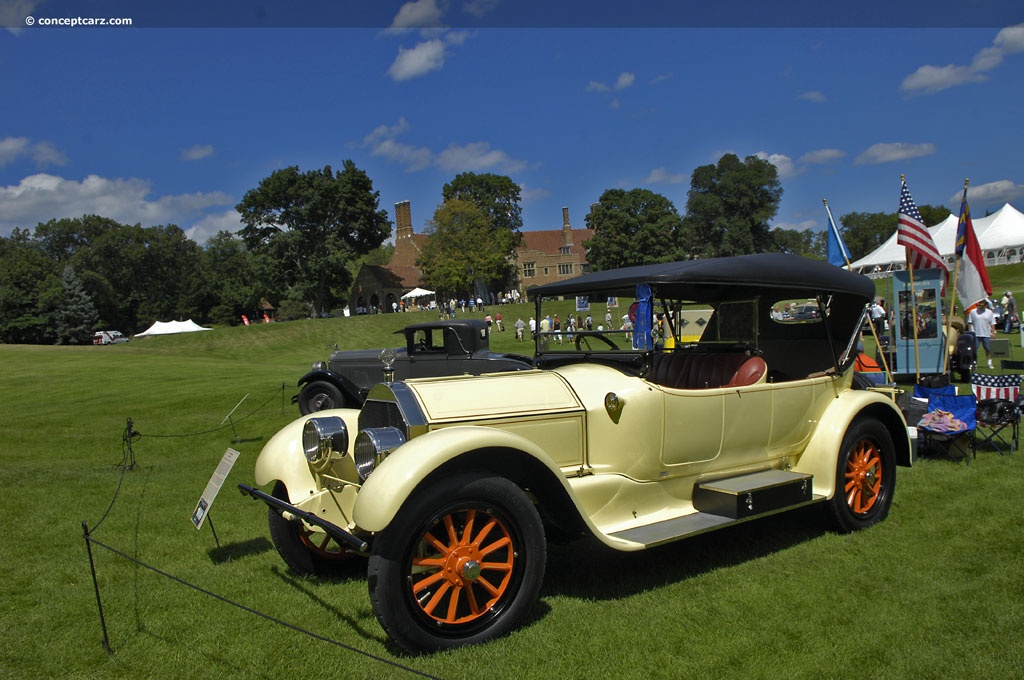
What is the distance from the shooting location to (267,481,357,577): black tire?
464cm

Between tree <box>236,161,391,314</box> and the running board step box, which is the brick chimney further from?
the running board step box

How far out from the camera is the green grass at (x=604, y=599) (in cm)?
335

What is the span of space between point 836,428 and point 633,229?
2739 inches

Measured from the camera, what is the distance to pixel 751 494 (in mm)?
4426

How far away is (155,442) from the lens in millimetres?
10406

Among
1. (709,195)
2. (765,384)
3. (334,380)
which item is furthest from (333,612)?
(709,195)

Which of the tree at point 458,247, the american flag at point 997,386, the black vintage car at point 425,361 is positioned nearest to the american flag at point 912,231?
the american flag at point 997,386

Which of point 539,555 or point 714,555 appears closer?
point 539,555

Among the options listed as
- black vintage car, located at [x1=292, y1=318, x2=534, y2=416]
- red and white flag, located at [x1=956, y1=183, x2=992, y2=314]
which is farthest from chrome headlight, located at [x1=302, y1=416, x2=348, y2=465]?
red and white flag, located at [x1=956, y1=183, x2=992, y2=314]

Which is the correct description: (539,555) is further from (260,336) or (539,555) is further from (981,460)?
(260,336)

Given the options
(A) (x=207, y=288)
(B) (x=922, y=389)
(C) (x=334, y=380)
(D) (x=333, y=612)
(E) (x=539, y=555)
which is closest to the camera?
(E) (x=539, y=555)

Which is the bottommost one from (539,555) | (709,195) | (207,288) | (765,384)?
(539,555)

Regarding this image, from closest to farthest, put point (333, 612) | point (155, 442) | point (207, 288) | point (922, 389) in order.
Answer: point (333, 612) < point (922, 389) < point (155, 442) < point (207, 288)

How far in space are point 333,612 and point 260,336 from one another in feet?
135
